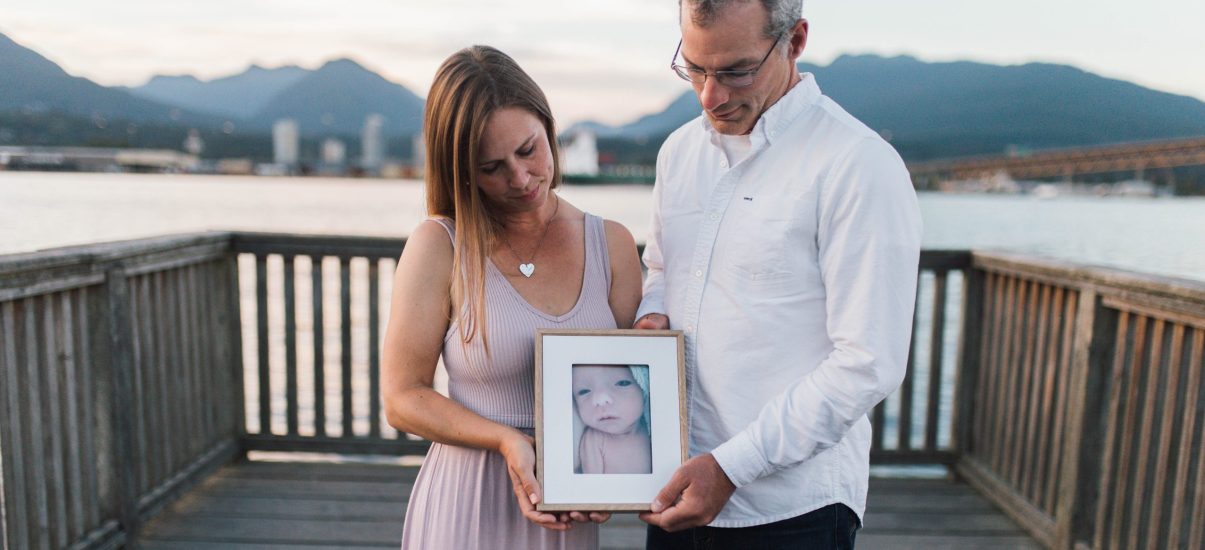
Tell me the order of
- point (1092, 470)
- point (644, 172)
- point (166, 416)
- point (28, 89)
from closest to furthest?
point (28, 89) → point (1092, 470) → point (166, 416) → point (644, 172)

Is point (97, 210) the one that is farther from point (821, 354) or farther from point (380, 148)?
point (380, 148)

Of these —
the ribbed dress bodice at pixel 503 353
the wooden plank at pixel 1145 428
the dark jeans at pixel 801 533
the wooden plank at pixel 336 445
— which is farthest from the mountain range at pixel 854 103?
the wooden plank at pixel 336 445

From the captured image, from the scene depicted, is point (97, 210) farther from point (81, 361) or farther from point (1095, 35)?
point (1095, 35)

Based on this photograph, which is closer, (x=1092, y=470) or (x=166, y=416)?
(x=1092, y=470)

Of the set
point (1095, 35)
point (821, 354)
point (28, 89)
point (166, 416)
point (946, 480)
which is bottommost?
point (946, 480)

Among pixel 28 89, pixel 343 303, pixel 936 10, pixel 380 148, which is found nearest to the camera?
pixel 28 89

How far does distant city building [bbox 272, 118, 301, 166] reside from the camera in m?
21.6

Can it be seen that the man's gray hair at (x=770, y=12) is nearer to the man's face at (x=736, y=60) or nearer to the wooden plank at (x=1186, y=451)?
the man's face at (x=736, y=60)

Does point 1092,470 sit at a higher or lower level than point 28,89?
lower

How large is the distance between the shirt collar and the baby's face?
46 cm

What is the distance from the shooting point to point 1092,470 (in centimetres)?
252

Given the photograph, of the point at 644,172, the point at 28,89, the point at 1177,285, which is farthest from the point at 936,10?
the point at 644,172

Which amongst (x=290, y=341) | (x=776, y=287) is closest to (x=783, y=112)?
(x=776, y=287)

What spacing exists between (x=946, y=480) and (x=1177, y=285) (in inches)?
62.7
